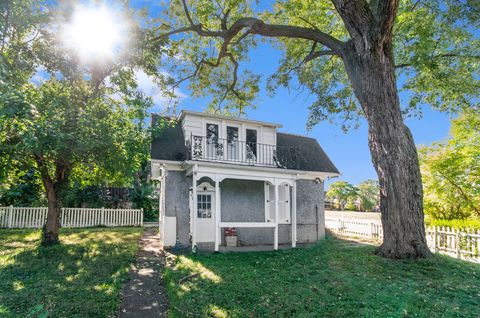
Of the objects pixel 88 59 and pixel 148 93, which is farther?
pixel 148 93

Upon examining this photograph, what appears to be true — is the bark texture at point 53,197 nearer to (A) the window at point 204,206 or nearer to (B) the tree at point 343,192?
(A) the window at point 204,206

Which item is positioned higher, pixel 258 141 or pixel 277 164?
pixel 258 141

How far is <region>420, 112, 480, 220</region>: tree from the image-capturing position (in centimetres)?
1345

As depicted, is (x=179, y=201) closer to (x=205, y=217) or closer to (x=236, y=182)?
(x=205, y=217)

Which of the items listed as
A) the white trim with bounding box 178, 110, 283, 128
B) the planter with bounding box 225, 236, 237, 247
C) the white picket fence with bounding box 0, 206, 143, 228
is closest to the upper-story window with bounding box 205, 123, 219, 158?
the white trim with bounding box 178, 110, 283, 128

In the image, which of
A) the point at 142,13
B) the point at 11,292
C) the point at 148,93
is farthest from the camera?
the point at 142,13

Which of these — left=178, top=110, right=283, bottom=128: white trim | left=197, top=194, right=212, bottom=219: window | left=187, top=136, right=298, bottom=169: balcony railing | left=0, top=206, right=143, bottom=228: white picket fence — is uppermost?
left=178, top=110, right=283, bottom=128: white trim

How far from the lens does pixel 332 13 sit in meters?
13.3

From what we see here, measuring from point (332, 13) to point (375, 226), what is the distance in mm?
10869

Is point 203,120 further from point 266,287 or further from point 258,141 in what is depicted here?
point 266,287

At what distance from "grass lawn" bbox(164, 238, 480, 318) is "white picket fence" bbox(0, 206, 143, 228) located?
10.8 m

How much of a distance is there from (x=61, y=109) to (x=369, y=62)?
9308mm

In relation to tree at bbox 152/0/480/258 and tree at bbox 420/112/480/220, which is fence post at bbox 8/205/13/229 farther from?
tree at bbox 420/112/480/220

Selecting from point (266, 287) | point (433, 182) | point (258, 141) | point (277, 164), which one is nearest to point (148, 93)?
point (258, 141)
